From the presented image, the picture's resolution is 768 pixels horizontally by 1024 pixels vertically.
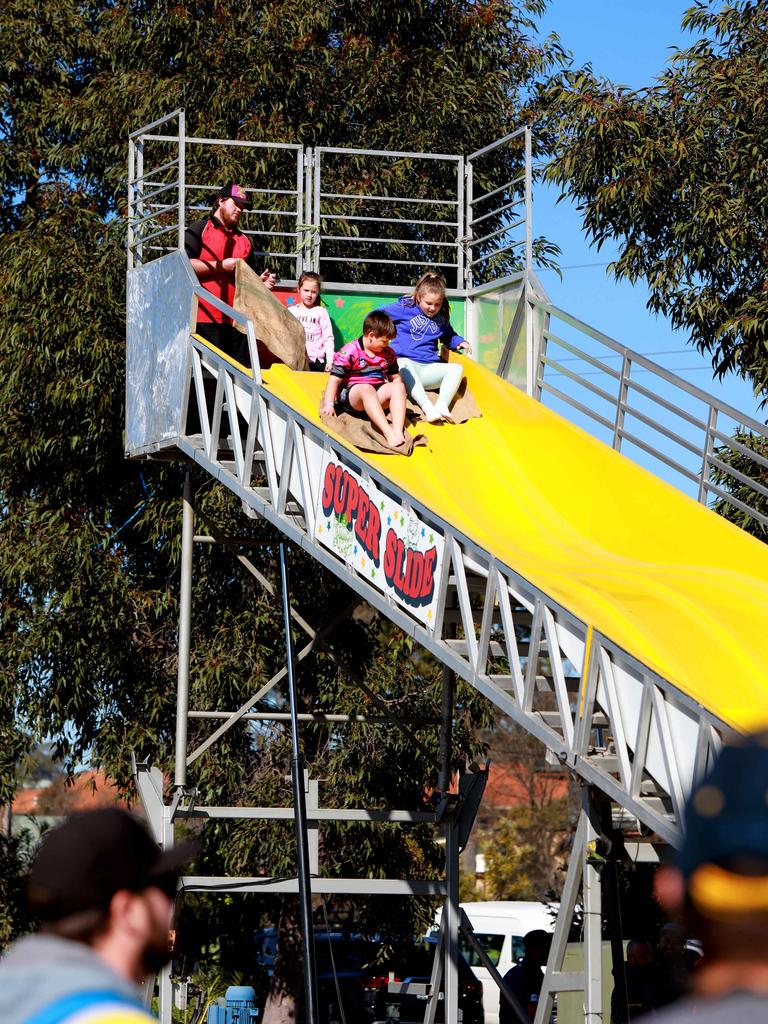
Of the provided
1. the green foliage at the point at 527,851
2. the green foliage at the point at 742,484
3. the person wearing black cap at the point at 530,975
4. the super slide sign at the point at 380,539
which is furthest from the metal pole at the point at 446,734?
the green foliage at the point at 527,851

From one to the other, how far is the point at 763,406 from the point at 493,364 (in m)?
3.41

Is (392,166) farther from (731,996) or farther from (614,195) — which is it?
(731,996)

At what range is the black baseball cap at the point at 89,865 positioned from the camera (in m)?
2.27

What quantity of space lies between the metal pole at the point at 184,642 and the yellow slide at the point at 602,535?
6.00 ft

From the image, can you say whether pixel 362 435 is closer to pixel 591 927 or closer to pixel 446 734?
pixel 446 734

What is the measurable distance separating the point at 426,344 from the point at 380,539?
343cm

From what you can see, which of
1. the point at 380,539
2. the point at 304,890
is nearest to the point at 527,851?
the point at 380,539

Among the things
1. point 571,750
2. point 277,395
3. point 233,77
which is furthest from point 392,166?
point 571,750

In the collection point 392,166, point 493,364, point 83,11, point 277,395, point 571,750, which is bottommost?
point 571,750

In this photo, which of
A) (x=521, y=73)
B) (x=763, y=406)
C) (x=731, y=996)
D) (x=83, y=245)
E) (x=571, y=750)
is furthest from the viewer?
(x=521, y=73)

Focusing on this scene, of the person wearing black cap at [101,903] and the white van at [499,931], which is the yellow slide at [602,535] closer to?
the person wearing black cap at [101,903]

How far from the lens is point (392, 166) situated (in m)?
20.1

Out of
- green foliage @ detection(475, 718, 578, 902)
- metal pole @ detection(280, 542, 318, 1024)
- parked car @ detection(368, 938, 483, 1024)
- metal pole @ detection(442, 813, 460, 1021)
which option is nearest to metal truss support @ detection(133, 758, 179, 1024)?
metal pole @ detection(442, 813, 460, 1021)

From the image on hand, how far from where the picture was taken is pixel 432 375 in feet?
42.4
